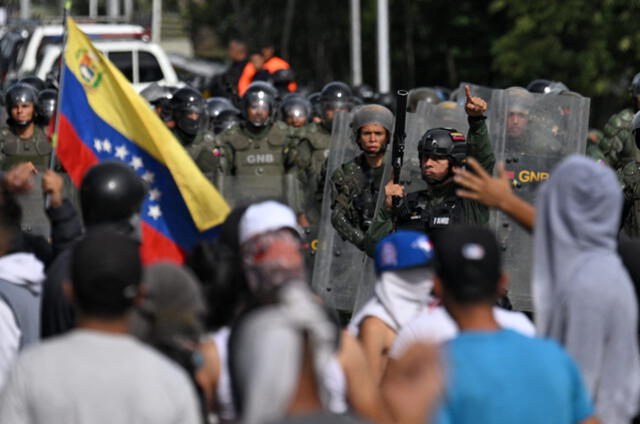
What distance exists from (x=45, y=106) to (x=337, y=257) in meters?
5.26

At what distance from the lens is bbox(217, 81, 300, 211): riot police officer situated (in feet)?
42.3

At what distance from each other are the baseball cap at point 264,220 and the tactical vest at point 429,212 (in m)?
3.52

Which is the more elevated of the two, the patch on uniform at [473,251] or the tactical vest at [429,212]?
the patch on uniform at [473,251]

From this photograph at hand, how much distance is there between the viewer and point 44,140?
1338 cm

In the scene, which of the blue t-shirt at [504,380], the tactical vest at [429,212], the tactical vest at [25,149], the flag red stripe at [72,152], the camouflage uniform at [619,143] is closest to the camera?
the blue t-shirt at [504,380]

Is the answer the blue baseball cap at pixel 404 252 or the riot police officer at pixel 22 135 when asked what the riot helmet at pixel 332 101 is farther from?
the blue baseball cap at pixel 404 252

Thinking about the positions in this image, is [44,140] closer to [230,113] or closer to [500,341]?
[230,113]

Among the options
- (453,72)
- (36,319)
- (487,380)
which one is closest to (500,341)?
(487,380)

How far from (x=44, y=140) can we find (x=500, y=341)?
9.92 m

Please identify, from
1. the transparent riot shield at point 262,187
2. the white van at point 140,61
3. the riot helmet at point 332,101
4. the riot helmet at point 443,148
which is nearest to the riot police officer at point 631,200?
the riot helmet at point 443,148

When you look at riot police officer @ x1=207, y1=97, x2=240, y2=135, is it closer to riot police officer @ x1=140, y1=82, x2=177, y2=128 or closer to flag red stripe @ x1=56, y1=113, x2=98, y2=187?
riot police officer @ x1=140, y1=82, x2=177, y2=128

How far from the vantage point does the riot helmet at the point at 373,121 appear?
9795 mm

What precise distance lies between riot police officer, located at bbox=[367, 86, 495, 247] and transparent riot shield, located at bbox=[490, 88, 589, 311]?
160 centimetres

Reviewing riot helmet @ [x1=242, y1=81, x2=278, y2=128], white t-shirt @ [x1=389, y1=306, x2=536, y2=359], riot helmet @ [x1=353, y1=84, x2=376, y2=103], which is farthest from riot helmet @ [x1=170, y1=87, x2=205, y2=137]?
white t-shirt @ [x1=389, y1=306, x2=536, y2=359]
